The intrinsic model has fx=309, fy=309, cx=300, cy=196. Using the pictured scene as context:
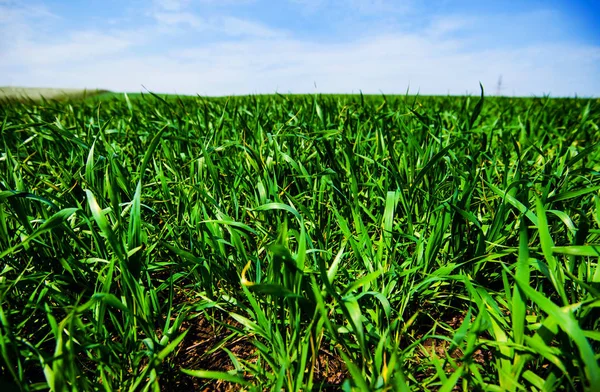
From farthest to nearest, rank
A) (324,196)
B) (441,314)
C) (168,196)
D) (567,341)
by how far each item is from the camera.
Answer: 1. (324,196)
2. (168,196)
3. (441,314)
4. (567,341)

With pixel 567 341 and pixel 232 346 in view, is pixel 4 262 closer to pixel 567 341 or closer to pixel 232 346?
pixel 232 346

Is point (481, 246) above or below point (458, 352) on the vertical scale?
above

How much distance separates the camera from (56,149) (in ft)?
5.03

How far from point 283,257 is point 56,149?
1571 millimetres

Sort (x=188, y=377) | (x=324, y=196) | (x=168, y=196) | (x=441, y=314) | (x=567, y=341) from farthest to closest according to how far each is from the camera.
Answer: (x=324, y=196)
(x=168, y=196)
(x=441, y=314)
(x=188, y=377)
(x=567, y=341)

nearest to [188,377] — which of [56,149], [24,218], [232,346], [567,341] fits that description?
[232,346]

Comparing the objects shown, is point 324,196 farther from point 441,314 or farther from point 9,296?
point 9,296

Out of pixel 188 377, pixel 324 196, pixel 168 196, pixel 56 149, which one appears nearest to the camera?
pixel 188 377

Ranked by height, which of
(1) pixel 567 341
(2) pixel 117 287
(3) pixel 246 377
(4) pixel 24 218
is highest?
(4) pixel 24 218

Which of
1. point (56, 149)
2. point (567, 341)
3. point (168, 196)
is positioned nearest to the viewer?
point (567, 341)

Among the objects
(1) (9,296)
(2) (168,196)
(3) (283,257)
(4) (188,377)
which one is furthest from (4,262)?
(3) (283,257)

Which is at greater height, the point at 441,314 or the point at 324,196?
the point at 324,196

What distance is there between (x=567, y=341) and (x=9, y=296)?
1.27 metres

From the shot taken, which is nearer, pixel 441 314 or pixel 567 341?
pixel 567 341
